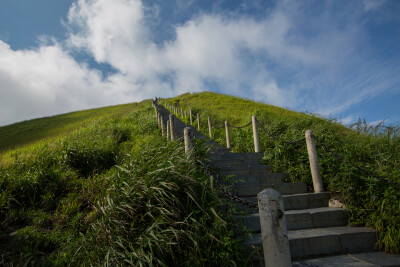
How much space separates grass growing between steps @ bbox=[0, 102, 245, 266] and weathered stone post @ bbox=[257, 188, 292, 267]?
2.80 ft

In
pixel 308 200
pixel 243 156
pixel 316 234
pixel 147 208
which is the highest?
pixel 243 156

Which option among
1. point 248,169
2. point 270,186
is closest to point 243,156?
point 248,169

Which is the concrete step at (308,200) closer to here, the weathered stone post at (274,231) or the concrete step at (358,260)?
the concrete step at (358,260)

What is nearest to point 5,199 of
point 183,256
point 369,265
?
point 183,256

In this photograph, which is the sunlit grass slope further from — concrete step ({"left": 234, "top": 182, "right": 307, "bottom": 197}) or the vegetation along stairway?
the vegetation along stairway

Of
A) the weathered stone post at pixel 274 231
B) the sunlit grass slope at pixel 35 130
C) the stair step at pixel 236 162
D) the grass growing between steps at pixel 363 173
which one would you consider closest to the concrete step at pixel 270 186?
the grass growing between steps at pixel 363 173

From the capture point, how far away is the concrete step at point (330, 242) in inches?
131

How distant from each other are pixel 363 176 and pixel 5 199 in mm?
6451

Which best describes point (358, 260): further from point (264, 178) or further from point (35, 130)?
point (35, 130)

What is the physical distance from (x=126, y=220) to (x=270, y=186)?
10.1ft

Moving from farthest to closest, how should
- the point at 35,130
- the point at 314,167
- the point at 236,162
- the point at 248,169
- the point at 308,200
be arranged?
the point at 35,130 → the point at 236,162 → the point at 248,169 → the point at 314,167 → the point at 308,200

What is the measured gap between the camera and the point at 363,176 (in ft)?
13.0

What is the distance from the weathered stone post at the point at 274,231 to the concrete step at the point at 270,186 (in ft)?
9.39

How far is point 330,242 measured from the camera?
344 cm
